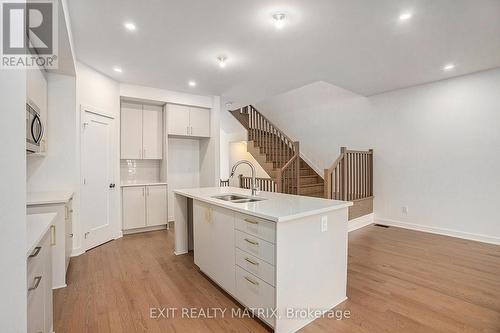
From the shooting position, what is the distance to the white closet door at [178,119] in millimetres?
4648

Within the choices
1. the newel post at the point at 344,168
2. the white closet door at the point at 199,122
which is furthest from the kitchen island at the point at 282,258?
the white closet door at the point at 199,122

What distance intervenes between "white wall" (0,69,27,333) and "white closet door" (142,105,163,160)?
3.82 meters

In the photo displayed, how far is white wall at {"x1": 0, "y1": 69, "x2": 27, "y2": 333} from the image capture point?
2.84 feet

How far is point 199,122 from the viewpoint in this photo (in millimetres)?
5004

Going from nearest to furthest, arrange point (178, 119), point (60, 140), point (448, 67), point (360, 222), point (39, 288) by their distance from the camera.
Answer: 1. point (39, 288)
2. point (60, 140)
3. point (448, 67)
4. point (360, 222)
5. point (178, 119)

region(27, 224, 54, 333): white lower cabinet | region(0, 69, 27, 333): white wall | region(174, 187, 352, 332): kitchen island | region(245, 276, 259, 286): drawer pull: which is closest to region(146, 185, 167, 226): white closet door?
region(174, 187, 352, 332): kitchen island

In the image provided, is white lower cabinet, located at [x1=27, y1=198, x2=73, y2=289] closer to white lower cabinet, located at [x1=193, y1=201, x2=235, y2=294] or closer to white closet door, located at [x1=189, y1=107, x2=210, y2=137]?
white lower cabinet, located at [x1=193, y1=201, x2=235, y2=294]

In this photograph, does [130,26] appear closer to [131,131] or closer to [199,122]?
[131,131]

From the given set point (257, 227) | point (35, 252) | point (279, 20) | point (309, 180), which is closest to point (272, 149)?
point (309, 180)

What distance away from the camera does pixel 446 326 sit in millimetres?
1812

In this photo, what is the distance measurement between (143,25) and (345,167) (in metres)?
3.72

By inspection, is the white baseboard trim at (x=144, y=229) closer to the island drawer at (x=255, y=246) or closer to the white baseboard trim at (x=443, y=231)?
the island drawer at (x=255, y=246)

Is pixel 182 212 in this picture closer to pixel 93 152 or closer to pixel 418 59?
pixel 93 152

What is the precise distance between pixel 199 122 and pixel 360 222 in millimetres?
3727
